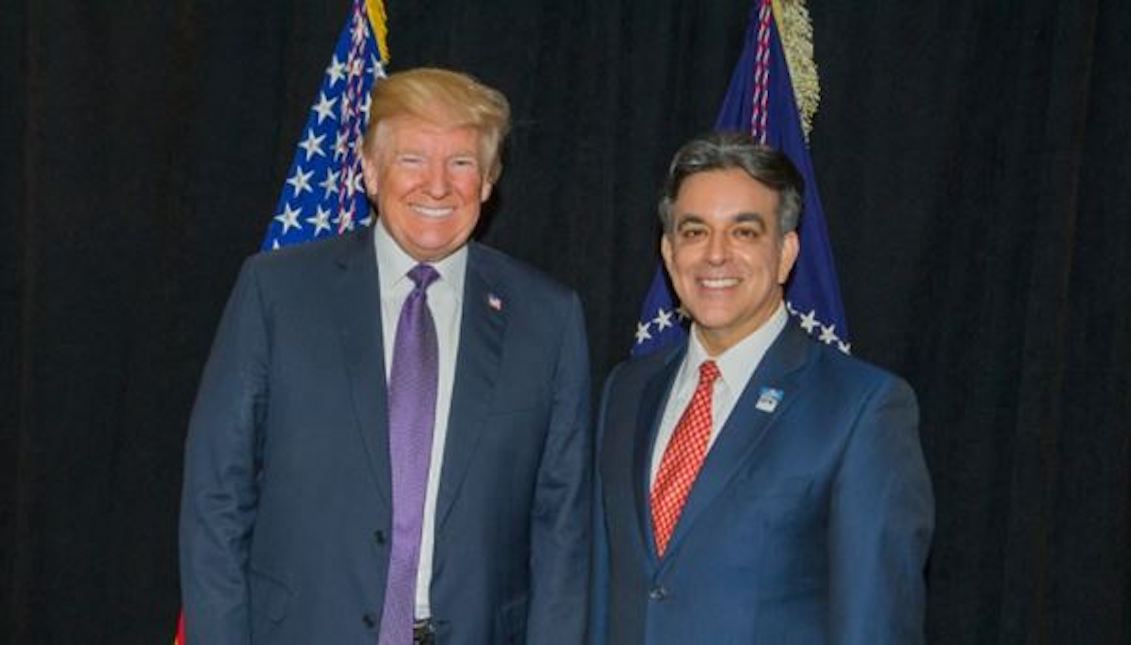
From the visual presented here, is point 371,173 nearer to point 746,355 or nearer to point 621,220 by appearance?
point 746,355

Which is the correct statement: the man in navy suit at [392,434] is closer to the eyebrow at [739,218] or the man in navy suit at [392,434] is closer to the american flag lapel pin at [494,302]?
the american flag lapel pin at [494,302]

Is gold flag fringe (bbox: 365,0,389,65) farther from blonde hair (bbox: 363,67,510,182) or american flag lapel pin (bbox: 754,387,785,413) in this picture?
american flag lapel pin (bbox: 754,387,785,413)

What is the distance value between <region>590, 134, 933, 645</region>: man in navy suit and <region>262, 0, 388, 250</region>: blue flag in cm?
118

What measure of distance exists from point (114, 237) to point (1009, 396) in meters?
2.82

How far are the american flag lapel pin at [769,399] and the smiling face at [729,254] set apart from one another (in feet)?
0.47

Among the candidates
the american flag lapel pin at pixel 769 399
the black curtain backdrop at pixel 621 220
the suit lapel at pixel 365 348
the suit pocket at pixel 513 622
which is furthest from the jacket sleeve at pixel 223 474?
the black curtain backdrop at pixel 621 220

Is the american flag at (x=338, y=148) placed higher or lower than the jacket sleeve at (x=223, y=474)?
higher

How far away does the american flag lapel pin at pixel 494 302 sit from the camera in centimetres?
250

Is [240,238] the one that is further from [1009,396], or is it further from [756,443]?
[1009,396]

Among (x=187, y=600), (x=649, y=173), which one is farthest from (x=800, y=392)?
(x=649, y=173)

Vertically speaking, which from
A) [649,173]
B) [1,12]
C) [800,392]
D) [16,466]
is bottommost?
[16,466]

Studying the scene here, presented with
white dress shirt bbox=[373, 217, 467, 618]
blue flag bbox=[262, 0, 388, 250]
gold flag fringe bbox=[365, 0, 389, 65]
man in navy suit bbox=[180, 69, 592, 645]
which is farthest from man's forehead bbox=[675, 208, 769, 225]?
gold flag fringe bbox=[365, 0, 389, 65]

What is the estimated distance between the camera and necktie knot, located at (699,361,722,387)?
8.08ft

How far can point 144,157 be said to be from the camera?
154 inches
